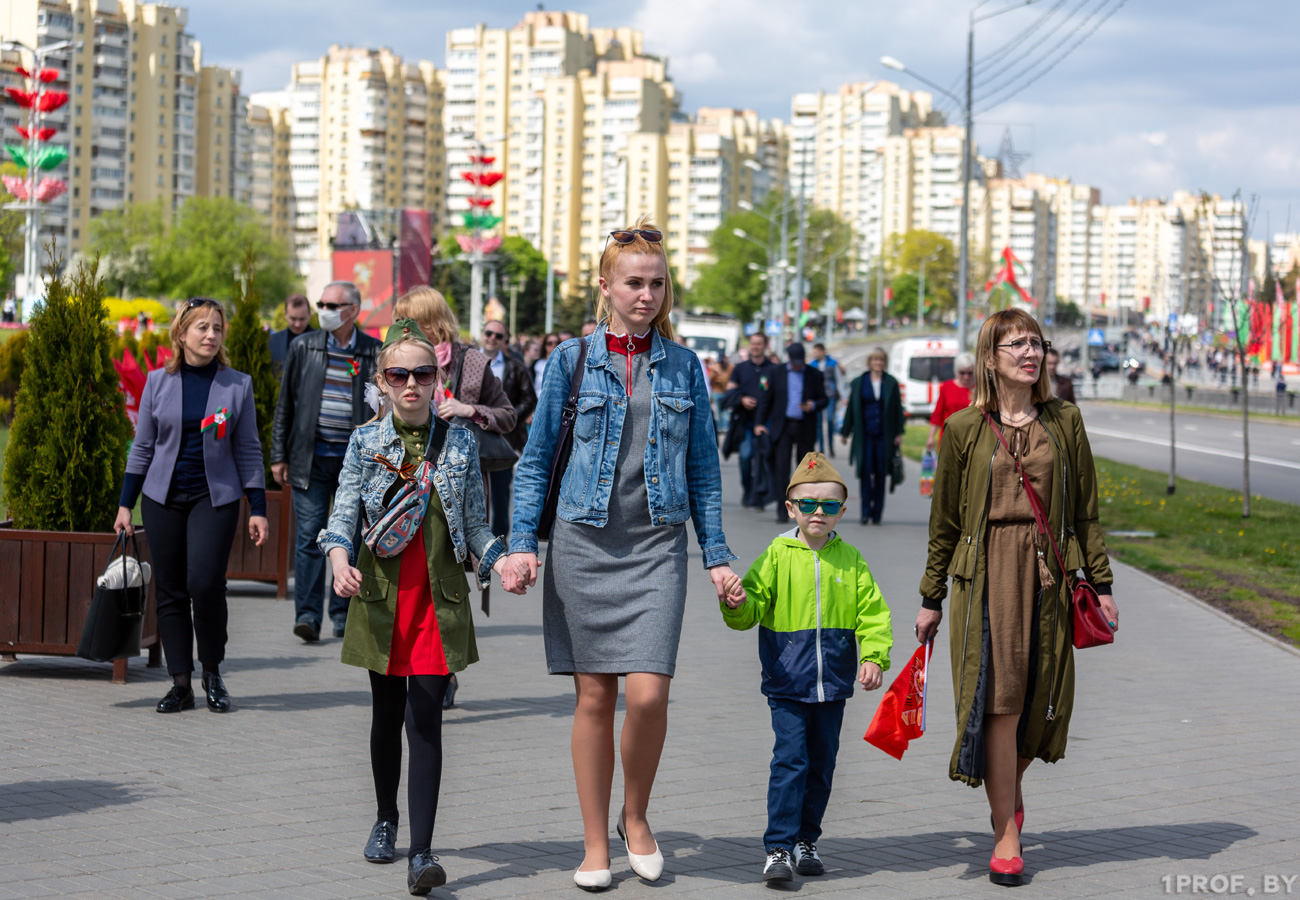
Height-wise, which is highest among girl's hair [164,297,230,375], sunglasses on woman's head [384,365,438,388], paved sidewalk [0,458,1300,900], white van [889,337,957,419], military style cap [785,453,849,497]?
white van [889,337,957,419]

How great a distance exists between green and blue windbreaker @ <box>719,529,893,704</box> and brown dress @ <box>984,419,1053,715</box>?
0.34 m

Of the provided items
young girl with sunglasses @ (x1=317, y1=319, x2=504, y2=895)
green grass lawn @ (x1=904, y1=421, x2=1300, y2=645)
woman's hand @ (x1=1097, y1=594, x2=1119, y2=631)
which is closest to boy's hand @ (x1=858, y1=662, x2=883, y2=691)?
woman's hand @ (x1=1097, y1=594, x2=1119, y2=631)

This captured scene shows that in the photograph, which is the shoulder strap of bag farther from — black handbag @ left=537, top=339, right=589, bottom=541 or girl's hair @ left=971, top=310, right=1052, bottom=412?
black handbag @ left=537, top=339, right=589, bottom=541

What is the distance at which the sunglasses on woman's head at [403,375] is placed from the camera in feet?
16.1

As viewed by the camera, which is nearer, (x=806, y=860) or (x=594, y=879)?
(x=594, y=879)

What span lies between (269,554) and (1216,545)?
905 cm

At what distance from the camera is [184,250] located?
10875 cm

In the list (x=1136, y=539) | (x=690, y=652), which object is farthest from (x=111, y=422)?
(x=1136, y=539)

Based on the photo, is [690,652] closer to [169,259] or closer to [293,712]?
[293,712]

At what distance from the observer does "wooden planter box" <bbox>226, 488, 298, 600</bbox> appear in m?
10.9

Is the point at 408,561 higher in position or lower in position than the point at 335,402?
lower

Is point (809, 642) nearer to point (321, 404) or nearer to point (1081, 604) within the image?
point (1081, 604)

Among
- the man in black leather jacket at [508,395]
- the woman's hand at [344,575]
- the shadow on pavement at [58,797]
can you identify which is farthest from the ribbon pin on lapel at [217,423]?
the man in black leather jacket at [508,395]

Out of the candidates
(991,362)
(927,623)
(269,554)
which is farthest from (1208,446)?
(927,623)
